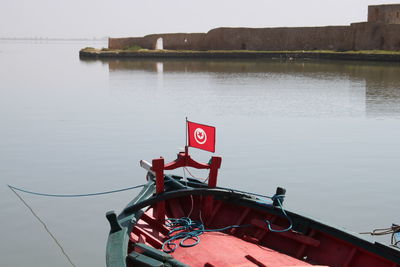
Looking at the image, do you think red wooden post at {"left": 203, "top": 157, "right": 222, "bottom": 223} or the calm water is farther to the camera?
the calm water

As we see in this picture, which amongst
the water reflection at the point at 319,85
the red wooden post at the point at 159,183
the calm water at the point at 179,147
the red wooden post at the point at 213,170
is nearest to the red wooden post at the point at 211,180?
the red wooden post at the point at 213,170

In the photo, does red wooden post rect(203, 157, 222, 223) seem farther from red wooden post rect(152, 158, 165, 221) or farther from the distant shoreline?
the distant shoreline

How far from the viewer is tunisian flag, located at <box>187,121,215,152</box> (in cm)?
662

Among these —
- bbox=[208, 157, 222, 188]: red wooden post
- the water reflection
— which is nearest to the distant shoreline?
the water reflection

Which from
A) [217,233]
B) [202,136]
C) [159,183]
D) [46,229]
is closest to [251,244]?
[217,233]

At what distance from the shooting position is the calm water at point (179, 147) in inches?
343

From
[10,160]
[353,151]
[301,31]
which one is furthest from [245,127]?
[301,31]

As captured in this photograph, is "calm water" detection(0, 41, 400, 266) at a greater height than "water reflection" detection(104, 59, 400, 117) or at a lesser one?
lesser

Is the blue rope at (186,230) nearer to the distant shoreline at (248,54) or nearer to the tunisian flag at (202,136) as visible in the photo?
the tunisian flag at (202,136)

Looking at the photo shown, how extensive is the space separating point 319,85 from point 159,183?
2299 cm

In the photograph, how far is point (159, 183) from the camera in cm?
639

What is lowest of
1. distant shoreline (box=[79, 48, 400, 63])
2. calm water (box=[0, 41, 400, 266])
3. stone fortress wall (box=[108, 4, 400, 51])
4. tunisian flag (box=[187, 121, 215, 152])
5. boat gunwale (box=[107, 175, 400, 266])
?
calm water (box=[0, 41, 400, 266])

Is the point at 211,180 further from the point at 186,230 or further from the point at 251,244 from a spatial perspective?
the point at 251,244

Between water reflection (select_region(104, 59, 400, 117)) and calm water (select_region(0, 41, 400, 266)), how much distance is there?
113mm
